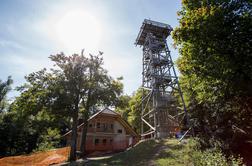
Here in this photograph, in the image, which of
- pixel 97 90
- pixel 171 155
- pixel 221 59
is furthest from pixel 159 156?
pixel 97 90

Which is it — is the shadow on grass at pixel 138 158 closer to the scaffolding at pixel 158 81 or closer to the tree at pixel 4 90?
the scaffolding at pixel 158 81

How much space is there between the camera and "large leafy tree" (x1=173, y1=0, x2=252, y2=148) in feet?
38.3

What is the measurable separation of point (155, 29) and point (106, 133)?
16.8 m

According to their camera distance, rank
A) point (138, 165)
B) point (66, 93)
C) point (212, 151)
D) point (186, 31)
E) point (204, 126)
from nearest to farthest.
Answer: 1. point (212, 151)
2. point (186, 31)
3. point (138, 165)
4. point (204, 126)
5. point (66, 93)

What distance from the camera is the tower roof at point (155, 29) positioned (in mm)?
25781

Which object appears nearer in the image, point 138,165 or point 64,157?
point 138,165

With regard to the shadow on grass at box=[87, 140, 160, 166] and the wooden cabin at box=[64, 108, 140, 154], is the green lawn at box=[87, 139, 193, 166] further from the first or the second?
the wooden cabin at box=[64, 108, 140, 154]

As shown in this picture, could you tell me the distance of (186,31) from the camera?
11.9 meters

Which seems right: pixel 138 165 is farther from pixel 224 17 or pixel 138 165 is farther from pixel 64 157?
pixel 64 157

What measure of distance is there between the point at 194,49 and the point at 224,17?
260cm

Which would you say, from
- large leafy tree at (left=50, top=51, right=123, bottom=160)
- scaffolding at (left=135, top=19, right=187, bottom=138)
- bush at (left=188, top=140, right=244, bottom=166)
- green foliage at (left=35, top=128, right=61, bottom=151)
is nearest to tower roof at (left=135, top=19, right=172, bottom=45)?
scaffolding at (left=135, top=19, right=187, bottom=138)

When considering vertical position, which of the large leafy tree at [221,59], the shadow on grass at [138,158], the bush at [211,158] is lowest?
the shadow on grass at [138,158]

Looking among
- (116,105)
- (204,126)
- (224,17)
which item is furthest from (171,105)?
(224,17)

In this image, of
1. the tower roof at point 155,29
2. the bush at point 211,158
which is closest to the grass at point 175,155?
the bush at point 211,158
